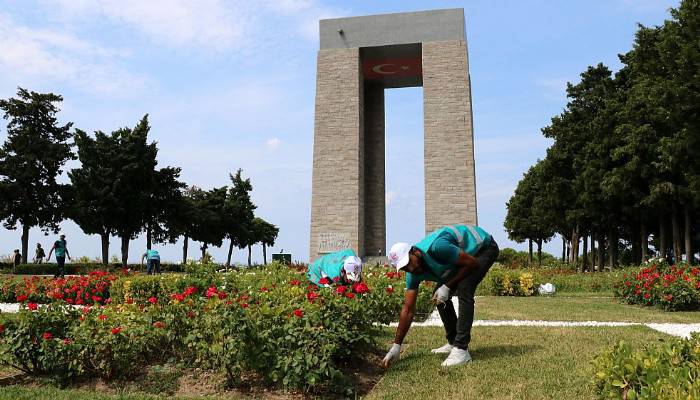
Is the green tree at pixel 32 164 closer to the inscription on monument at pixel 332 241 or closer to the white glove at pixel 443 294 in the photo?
the inscription on monument at pixel 332 241

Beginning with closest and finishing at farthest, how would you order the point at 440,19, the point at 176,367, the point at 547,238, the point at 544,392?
the point at 544,392 < the point at 176,367 < the point at 440,19 < the point at 547,238

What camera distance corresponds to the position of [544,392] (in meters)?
4.67

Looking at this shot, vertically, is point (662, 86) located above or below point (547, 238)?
above

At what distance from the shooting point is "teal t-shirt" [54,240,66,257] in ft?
66.6

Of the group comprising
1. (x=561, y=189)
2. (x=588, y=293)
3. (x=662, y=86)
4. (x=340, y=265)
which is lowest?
(x=588, y=293)

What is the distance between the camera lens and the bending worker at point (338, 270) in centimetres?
698

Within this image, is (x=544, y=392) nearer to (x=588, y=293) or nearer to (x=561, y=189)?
(x=588, y=293)

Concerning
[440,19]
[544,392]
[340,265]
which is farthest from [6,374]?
[440,19]

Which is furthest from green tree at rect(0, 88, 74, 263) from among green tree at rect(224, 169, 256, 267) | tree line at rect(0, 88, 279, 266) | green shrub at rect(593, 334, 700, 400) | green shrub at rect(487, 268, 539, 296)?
green shrub at rect(593, 334, 700, 400)

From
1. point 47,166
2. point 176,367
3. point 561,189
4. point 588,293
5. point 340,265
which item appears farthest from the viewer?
point 47,166

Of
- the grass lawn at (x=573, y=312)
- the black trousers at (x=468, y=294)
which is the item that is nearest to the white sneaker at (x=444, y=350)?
the black trousers at (x=468, y=294)

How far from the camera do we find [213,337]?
535cm

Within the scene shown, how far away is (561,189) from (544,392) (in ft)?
95.9

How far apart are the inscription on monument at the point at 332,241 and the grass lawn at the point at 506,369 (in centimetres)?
1562
